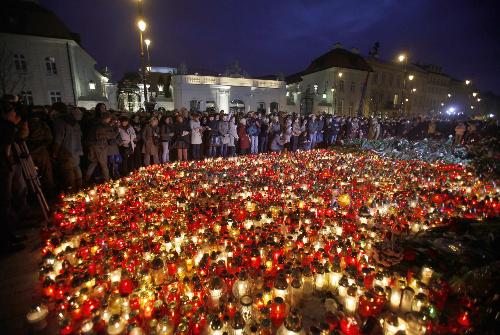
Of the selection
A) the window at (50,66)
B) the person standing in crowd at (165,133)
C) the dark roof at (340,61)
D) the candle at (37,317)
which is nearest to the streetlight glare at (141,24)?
the person standing in crowd at (165,133)

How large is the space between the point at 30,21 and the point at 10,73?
19.0 feet

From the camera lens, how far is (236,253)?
3.73 meters

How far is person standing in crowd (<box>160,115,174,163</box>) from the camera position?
9641 mm

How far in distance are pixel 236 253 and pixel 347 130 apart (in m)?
13.9

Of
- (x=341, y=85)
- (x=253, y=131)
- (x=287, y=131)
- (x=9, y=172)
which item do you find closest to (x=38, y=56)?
(x=253, y=131)

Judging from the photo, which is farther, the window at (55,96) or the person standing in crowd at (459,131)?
the window at (55,96)

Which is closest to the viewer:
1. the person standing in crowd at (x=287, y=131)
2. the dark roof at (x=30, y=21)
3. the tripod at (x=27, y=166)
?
the tripod at (x=27, y=166)

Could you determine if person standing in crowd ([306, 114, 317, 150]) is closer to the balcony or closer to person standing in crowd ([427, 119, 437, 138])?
person standing in crowd ([427, 119, 437, 138])

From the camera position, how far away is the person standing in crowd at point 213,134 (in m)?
11.1

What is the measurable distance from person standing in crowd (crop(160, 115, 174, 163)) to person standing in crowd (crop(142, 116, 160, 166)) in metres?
0.20

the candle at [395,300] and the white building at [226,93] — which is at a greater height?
the white building at [226,93]

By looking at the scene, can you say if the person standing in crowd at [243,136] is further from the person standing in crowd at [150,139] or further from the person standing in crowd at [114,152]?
the person standing in crowd at [114,152]

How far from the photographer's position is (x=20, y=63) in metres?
23.7

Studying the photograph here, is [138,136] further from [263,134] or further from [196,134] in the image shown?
[263,134]
